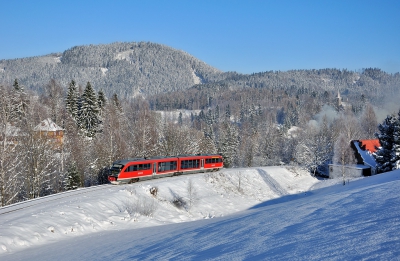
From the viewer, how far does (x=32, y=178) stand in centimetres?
2900

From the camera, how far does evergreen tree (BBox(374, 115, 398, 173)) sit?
38.4 metres

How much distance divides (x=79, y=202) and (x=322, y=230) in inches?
694

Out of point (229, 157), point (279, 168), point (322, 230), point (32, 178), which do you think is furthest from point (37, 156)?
point (229, 157)

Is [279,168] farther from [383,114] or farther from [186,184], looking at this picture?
[383,114]

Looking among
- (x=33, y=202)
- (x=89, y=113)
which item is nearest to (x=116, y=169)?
(x=33, y=202)

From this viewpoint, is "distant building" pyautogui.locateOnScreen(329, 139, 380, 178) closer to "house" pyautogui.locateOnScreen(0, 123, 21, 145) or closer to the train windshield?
the train windshield

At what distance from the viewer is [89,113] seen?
53.3m

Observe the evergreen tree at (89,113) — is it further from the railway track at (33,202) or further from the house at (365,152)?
the house at (365,152)

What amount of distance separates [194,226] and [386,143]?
33043mm

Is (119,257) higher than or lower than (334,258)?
lower

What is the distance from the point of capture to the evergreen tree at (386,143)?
126 ft

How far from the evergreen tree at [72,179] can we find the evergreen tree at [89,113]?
21.1 metres

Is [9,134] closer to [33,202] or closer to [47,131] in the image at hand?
[47,131]

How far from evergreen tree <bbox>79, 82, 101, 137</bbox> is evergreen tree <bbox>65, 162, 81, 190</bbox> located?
21.1 m
